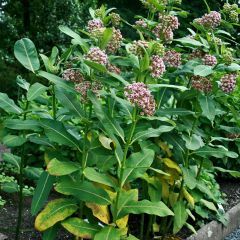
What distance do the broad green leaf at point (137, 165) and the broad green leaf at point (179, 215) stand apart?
30.2 inches

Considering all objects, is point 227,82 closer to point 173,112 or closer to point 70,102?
point 173,112

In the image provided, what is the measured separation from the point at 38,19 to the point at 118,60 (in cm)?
637

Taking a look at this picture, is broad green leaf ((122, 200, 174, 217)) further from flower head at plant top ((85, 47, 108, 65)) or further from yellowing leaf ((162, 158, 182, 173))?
flower head at plant top ((85, 47, 108, 65))

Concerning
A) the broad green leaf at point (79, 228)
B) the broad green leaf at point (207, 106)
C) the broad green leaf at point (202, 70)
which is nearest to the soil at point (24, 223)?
the broad green leaf at point (79, 228)

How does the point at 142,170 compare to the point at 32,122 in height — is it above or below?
below

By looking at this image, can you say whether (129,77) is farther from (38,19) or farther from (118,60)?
(38,19)

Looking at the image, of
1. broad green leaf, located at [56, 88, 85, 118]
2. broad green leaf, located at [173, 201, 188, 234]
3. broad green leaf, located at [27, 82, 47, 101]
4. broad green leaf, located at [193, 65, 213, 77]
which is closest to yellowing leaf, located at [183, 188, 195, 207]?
broad green leaf, located at [173, 201, 188, 234]

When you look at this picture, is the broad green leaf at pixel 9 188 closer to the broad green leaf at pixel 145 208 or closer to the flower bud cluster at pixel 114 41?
the broad green leaf at pixel 145 208

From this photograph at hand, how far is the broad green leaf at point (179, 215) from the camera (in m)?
3.82

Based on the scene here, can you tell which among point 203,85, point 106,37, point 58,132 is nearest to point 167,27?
point 203,85

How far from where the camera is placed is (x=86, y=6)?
941 centimetres

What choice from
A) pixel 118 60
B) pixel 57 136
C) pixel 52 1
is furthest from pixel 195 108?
pixel 52 1

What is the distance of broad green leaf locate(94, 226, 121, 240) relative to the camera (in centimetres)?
313

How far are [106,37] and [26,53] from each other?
62 centimetres
